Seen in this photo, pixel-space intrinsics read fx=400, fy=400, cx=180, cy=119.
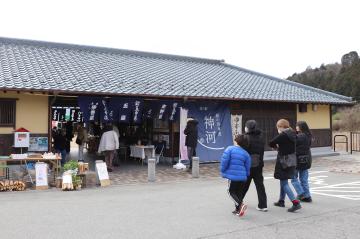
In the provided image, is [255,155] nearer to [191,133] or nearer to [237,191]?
[237,191]

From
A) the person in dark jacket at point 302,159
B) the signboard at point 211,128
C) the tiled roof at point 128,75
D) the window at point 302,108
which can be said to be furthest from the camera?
the window at point 302,108

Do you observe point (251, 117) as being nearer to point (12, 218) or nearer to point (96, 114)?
point (96, 114)

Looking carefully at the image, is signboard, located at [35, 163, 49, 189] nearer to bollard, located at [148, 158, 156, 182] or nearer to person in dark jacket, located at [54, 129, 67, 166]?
bollard, located at [148, 158, 156, 182]

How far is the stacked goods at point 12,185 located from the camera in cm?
966

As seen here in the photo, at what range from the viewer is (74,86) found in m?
12.3

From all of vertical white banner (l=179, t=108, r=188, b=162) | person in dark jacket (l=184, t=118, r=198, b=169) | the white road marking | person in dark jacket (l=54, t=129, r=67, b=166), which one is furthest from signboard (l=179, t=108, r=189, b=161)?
the white road marking

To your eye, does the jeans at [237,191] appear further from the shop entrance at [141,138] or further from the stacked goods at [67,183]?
the shop entrance at [141,138]

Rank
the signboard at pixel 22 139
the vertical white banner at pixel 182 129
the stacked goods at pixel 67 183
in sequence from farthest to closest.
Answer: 1. the vertical white banner at pixel 182 129
2. the signboard at pixel 22 139
3. the stacked goods at pixel 67 183

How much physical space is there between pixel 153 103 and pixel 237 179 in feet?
27.4

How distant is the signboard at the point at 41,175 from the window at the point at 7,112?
231 centimetres

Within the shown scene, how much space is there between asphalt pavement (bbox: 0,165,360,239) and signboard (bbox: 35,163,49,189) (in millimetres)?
392

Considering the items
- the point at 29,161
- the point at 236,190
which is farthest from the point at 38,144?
the point at 236,190

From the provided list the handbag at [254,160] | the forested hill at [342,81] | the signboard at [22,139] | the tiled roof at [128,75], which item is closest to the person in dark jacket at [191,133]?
the tiled roof at [128,75]

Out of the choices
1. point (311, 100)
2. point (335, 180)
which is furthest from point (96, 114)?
point (311, 100)
